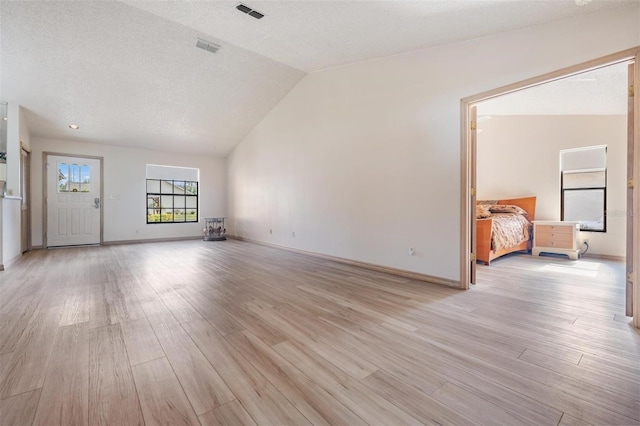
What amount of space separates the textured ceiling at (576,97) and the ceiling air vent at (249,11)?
3.02 meters

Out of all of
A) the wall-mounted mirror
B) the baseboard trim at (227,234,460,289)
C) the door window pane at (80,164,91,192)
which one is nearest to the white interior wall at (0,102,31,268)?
the wall-mounted mirror

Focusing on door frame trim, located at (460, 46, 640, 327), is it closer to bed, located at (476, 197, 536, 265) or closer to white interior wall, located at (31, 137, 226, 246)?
bed, located at (476, 197, 536, 265)

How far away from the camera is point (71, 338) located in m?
1.80

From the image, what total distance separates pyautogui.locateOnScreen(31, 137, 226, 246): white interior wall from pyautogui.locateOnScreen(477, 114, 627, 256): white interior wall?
312 inches

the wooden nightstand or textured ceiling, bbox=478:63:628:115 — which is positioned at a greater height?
textured ceiling, bbox=478:63:628:115

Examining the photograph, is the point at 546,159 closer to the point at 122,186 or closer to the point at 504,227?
the point at 504,227

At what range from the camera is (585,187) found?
5.00 meters

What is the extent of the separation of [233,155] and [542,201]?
772cm

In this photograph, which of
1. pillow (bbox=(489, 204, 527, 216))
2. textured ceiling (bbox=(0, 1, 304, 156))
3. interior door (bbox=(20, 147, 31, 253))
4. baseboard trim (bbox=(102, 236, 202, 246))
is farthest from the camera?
baseboard trim (bbox=(102, 236, 202, 246))

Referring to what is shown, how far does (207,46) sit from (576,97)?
17.9 ft

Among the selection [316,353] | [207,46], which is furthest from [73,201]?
[316,353]

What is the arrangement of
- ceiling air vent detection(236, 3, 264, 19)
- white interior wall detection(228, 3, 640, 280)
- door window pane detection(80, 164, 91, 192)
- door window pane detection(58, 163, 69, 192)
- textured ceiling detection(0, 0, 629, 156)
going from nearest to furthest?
white interior wall detection(228, 3, 640, 280)
textured ceiling detection(0, 0, 629, 156)
ceiling air vent detection(236, 3, 264, 19)
door window pane detection(58, 163, 69, 192)
door window pane detection(80, 164, 91, 192)

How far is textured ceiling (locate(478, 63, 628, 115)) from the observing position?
3104 millimetres

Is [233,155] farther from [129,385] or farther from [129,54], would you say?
[129,385]
